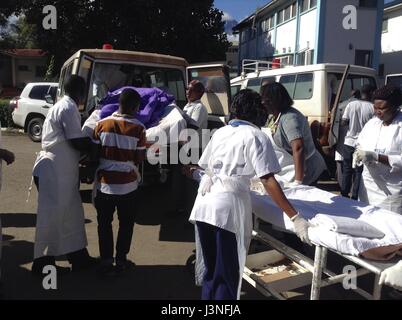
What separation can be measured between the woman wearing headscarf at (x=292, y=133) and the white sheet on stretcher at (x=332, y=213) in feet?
0.85

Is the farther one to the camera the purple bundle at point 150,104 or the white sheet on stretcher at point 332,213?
the purple bundle at point 150,104

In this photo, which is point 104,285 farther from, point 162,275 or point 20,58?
point 20,58

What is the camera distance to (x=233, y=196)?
288 cm

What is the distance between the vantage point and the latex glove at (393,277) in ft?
7.75

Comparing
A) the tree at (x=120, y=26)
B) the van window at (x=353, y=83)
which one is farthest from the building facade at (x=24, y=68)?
the van window at (x=353, y=83)

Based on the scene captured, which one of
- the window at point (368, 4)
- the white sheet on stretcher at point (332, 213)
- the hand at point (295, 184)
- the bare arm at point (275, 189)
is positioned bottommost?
the white sheet on stretcher at point (332, 213)

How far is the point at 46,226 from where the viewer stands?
13.0ft

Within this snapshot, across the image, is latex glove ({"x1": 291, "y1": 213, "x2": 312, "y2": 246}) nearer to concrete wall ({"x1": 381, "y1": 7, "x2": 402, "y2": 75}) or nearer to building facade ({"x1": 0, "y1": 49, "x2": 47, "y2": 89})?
concrete wall ({"x1": 381, "y1": 7, "x2": 402, "y2": 75})

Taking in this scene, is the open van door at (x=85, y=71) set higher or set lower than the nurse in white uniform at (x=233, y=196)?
higher

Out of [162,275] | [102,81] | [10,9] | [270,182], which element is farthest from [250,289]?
[10,9]

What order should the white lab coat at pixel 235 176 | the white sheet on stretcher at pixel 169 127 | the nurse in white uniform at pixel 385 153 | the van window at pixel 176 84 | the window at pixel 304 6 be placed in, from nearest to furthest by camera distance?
the white lab coat at pixel 235 176, the nurse in white uniform at pixel 385 153, the white sheet on stretcher at pixel 169 127, the van window at pixel 176 84, the window at pixel 304 6

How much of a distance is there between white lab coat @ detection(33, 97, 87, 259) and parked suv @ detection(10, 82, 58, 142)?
979 cm

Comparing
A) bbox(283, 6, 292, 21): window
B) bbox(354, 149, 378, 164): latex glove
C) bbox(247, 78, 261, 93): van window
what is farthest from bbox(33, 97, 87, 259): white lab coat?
bbox(283, 6, 292, 21): window

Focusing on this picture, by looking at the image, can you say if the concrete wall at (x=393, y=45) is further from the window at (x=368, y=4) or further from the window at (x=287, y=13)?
the window at (x=287, y=13)
